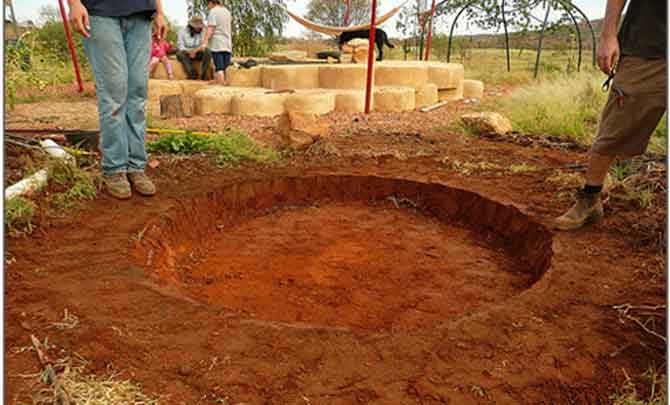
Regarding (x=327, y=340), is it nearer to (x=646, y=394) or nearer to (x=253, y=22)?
(x=646, y=394)

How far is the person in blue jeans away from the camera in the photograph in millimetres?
2631

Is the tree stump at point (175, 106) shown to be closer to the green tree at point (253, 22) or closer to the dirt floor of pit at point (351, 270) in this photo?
the dirt floor of pit at point (351, 270)

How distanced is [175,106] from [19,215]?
12.3 ft

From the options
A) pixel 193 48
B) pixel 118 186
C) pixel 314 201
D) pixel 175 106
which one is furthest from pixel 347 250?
pixel 193 48

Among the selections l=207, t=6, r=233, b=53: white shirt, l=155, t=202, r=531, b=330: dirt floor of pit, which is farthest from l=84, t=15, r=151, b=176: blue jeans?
l=207, t=6, r=233, b=53: white shirt

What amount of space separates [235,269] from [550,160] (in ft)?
9.56

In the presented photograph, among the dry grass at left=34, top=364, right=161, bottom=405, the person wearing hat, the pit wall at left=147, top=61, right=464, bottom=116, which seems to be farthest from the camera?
the person wearing hat

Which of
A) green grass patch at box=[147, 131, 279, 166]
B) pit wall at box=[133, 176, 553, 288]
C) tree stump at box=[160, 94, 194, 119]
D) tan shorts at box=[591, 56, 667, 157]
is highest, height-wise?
tan shorts at box=[591, 56, 667, 157]

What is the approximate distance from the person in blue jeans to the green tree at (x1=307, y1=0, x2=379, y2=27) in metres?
17.1

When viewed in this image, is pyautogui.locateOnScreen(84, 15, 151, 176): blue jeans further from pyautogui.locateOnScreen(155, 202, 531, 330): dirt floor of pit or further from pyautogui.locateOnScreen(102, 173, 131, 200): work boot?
pyautogui.locateOnScreen(155, 202, 531, 330): dirt floor of pit

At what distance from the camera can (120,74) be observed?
2766mm

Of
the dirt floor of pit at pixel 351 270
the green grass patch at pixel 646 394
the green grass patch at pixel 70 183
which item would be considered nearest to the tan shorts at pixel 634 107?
the dirt floor of pit at pixel 351 270

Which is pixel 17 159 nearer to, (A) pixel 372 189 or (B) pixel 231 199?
(B) pixel 231 199

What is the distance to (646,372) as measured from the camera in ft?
5.04
